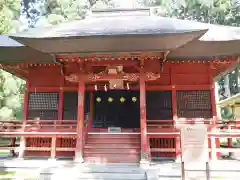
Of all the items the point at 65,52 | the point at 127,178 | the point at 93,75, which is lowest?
the point at 127,178

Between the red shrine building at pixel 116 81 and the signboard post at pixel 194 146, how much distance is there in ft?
9.12

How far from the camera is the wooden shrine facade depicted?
995 cm

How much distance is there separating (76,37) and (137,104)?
5971mm

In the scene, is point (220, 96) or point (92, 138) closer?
point (92, 138)

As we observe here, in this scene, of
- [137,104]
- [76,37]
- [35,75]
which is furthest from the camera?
[137,104]

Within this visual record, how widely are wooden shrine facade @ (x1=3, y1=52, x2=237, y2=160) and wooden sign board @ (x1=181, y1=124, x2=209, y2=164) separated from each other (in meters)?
2.94

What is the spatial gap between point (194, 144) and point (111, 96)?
728cm

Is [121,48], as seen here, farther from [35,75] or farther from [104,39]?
[35,75]

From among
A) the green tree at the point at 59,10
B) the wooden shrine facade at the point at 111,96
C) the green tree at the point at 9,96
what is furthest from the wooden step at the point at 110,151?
the green tree at the point at 59,10

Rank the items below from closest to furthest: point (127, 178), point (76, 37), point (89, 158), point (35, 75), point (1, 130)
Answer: point (127, 178) < point (76, 37) < point (89, 158) < point (1, 130) < point (35, 75)

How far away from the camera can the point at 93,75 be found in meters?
10.1

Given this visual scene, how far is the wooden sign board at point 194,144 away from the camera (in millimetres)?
6512

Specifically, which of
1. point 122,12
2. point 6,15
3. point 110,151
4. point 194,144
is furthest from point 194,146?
point 6,15

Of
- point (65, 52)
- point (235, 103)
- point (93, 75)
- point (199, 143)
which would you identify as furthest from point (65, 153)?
point (235, 103)
